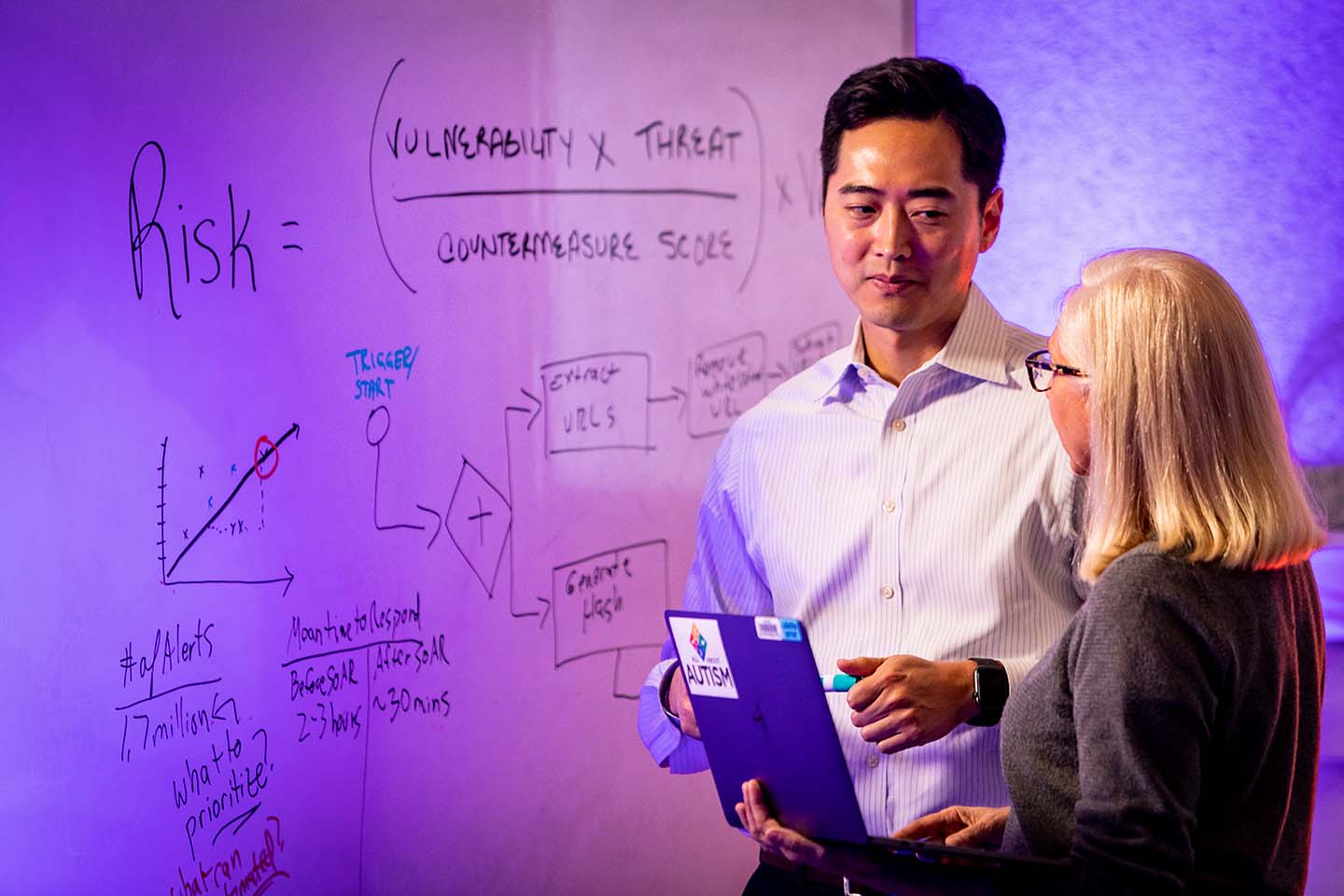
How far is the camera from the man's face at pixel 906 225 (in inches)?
64.6

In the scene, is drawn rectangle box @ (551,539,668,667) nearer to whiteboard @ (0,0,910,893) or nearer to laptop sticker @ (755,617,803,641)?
whiteboard @ (0,0,910,893)

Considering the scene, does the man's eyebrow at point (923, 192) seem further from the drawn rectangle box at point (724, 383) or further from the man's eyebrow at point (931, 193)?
the drawn rectangle box at point (724, 383)

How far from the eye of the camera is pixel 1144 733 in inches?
41.1

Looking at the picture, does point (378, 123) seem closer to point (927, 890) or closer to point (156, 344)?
point (156, 344)

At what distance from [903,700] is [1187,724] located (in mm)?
411

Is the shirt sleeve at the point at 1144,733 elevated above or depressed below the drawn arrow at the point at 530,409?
below

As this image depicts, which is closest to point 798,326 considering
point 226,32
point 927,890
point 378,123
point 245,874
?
point 378,123

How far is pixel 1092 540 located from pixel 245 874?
1.66 meters

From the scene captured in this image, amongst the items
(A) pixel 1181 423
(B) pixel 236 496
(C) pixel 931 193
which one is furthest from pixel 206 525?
(A) pixel 1181 423

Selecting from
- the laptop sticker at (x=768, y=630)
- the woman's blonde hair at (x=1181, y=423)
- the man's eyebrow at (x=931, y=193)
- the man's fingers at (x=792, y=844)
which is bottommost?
the man's fingers at (x=792, y=844)

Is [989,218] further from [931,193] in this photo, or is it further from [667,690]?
[667,690]

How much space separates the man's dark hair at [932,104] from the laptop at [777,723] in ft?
2.48

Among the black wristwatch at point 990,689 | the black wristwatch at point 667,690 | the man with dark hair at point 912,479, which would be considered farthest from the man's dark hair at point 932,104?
the black wristwatch at point 667,690

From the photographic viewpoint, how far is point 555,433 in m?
2.64
